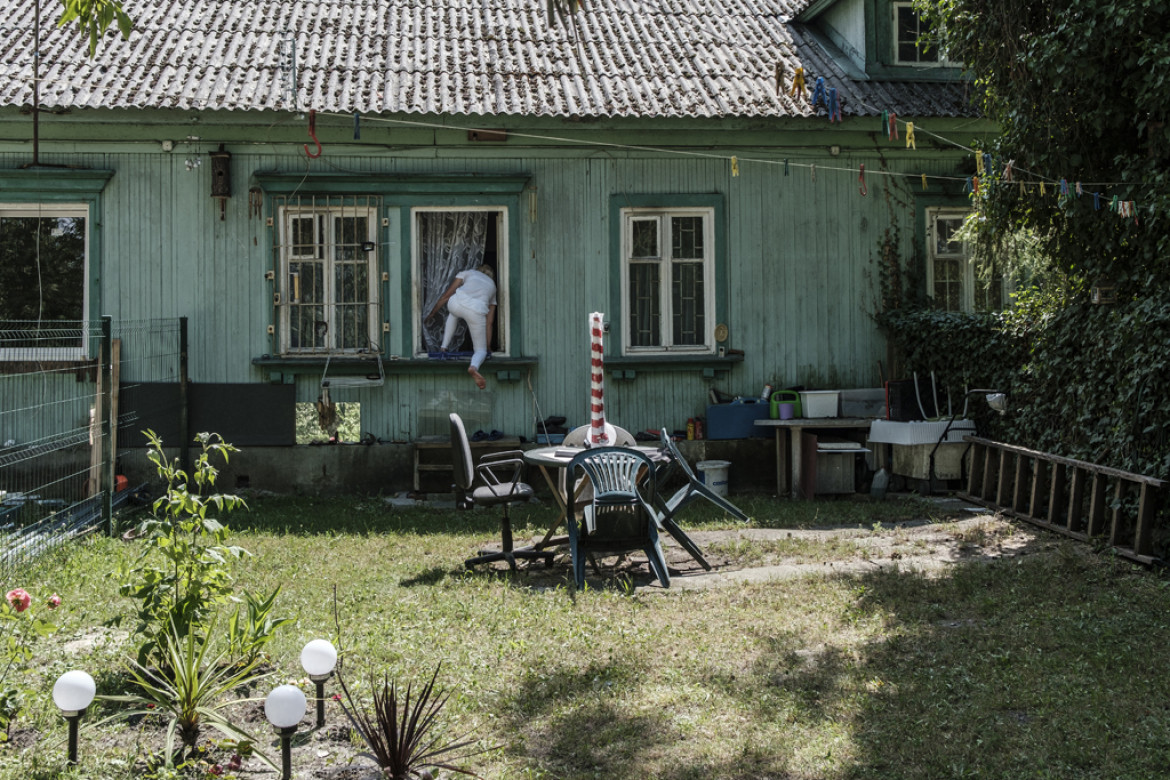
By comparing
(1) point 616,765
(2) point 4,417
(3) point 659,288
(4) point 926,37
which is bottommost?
(1) point 616,765

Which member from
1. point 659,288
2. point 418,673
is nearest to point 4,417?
point 659,288

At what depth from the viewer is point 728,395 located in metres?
11.8

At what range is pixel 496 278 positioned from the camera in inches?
460

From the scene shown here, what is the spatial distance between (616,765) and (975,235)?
722cm

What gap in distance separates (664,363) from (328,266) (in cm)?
363

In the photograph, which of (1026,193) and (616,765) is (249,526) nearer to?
(616,765)

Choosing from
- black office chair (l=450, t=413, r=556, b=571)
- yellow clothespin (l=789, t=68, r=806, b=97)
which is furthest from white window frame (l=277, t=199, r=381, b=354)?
yellow clothespin (l=789, t=68, r=806, b=97)

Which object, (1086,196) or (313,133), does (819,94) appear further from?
(313,133)

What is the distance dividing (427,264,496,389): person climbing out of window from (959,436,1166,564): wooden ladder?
15.8 feet

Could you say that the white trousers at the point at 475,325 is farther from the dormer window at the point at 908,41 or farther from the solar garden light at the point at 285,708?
the solar garden light at the point at 285,708

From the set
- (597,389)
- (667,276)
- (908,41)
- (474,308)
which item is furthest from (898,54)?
(597,389)

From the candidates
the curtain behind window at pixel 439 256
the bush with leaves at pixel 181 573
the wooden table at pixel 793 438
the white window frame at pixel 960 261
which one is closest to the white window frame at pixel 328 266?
the curtain behind window at pixel 439 256

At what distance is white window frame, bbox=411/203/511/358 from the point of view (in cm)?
1149

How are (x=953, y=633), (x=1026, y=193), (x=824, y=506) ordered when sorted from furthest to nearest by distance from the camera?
(x=824, y=506) → (x=1026, y=193) → (x=953, y=633)
